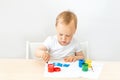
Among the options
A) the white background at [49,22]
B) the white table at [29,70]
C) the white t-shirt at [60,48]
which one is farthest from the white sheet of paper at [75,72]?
the white background at [49,22]

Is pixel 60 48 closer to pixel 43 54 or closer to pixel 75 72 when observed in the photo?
pixel 43 54

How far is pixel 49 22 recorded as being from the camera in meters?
1.91

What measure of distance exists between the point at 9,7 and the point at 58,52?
47cm

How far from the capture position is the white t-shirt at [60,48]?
5.49ft

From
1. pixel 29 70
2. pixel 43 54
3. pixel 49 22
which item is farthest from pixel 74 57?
pixel 49 22

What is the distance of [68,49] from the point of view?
1.68 meters

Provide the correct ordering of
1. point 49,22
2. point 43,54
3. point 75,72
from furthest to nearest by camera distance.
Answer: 1. point 49,22
2. point 43,54
3. point 75,72

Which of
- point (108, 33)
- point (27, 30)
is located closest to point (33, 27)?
point (27, 30)

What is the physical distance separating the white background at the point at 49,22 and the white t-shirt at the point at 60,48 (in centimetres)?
25

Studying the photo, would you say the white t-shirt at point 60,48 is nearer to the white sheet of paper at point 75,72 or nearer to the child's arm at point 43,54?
the child's arm at point 43,54

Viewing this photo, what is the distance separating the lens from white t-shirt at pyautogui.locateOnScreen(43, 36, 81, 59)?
167 centimetres

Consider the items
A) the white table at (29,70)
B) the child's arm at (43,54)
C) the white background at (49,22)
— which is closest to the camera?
the white table at (29,70)

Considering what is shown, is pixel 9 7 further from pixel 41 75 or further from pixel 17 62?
pixel 41 75

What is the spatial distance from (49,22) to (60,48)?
0.96 ft
